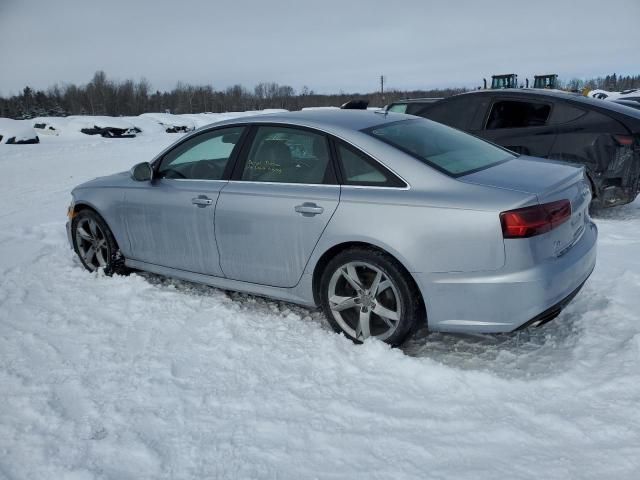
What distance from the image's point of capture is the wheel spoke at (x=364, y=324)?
11.2ft

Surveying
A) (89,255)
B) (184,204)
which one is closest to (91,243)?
(89,255)

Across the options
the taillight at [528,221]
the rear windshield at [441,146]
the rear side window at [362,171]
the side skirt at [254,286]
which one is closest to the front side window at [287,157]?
the rear side window at [362,171]

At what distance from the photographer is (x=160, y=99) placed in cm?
10444

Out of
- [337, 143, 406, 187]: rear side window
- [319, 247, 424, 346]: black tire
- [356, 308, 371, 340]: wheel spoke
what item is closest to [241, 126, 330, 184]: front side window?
[337, 143, 406, 187]: rear side window

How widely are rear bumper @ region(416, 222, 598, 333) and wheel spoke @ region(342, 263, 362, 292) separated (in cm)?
44

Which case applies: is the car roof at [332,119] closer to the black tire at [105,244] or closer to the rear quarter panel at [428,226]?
the rear quarter panel at [428,226]

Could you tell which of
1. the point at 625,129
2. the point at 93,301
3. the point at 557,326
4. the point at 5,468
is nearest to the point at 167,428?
the point at 5,468

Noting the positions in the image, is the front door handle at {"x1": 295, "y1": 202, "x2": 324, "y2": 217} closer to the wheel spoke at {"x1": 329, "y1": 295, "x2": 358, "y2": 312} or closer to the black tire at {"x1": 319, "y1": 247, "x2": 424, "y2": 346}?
the black tire at {"x1": 319, "y1": 247, "x2": 424, "y2": 346}

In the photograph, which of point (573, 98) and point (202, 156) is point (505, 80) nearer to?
point (573, 98)

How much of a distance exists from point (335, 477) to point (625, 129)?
17.8ft

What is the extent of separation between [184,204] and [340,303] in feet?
5.03

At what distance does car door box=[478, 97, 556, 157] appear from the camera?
641 centimetres

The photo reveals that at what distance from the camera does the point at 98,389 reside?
3.03m

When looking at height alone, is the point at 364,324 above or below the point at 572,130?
below
